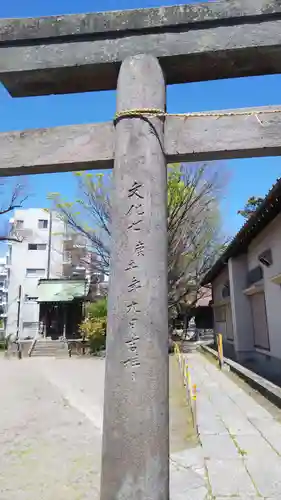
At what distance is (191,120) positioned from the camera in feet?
9.73

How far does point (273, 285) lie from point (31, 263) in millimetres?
33829

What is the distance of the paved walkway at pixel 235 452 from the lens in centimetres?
429

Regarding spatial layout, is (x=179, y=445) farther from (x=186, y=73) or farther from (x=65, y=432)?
(x=186, y=73)

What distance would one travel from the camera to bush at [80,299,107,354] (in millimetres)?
23438

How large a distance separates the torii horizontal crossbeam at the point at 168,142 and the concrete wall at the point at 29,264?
117ft

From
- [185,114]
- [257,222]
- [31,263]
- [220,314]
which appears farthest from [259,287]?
[31,263]

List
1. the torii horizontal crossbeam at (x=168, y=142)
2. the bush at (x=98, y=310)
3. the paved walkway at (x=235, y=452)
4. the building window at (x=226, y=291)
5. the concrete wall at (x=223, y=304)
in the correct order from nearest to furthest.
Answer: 1. the torii horizontal crossbeam at (x=168, y=142)
2. the paved walkway at (x=235, y=452)
3. the building window at (x=226, y=291)
4. the concrete wall at (x=223, y=304)
5. the bush at (x=98, y=310)

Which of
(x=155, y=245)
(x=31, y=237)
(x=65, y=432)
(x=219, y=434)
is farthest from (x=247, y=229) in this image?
(x=31, y=237)

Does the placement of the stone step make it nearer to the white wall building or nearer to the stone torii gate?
the white wall building

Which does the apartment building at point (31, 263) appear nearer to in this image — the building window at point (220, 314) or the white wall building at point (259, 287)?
the building window at point (220, 314)

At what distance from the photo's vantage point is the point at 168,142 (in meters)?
2.95

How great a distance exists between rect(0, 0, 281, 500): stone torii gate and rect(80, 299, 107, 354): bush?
67.8 ft

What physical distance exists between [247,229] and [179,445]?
7.73 meters

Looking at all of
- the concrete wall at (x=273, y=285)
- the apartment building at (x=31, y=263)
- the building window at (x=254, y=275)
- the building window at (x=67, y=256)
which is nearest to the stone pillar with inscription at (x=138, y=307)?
the concrete wall at (x=273, y=285)
